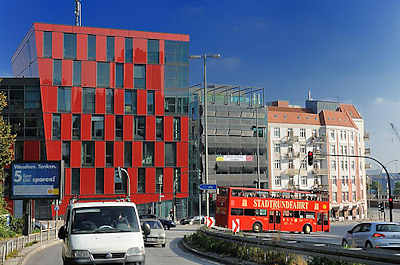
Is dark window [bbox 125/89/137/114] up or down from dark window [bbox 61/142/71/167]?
up

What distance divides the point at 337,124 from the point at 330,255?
83722 mm

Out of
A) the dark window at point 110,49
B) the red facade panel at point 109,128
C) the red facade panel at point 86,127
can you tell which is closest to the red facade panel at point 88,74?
the dark window at point 110,49

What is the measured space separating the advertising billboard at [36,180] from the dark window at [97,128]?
125 ft

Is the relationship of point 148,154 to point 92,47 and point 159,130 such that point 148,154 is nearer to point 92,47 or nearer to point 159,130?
point 159,130

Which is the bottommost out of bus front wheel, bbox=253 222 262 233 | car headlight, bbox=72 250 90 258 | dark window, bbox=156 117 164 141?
bus front wheel, bbox=253 222 262 233

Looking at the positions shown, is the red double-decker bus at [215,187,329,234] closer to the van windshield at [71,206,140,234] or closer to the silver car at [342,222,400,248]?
the silver car at [342,222,400,248]

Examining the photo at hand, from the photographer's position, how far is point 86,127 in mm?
65438

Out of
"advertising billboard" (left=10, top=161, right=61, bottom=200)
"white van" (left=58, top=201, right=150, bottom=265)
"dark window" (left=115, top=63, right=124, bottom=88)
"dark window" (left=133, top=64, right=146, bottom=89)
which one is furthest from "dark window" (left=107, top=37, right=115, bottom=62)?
"white van" (left=58, top=201, right=150, bottom=265)

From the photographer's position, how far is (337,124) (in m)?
93.0

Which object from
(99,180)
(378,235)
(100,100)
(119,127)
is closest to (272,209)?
(378,235)

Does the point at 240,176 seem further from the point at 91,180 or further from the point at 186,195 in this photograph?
the point at 91,180

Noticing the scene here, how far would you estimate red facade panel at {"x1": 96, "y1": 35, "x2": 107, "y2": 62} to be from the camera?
6624 cm

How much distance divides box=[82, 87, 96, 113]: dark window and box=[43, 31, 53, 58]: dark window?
6262 mm

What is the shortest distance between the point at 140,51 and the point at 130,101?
6903mm
